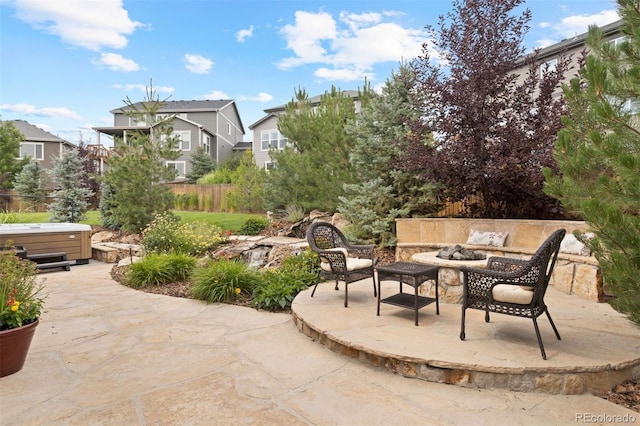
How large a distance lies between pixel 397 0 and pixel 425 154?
306 cm

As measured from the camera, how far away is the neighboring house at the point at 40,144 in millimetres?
24453

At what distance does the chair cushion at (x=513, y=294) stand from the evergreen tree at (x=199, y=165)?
22.2 meters

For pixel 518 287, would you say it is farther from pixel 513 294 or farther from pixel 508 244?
pixel 508 244

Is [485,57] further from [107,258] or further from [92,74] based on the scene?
[92,74]

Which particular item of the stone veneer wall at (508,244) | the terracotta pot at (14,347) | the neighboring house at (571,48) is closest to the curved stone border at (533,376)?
the stone veneer wall at (508,244)

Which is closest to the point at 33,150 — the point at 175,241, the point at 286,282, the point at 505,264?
the point at 175,241

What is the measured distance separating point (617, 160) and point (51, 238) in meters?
9.14

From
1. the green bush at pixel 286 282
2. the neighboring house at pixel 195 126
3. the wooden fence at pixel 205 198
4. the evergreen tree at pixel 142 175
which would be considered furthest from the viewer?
the neighboring house at pixel 195 126

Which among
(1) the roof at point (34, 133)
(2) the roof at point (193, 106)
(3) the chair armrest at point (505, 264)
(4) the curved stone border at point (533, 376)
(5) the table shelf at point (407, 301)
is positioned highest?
(2) the roof at point (193, 106)

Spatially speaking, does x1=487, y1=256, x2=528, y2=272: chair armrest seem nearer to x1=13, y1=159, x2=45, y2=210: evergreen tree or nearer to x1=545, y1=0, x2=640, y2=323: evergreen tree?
x1=545, y1=0, x2=640, y2=323: evergreen tree

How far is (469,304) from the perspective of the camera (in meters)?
3.04

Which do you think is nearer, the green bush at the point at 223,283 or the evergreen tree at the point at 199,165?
the green bush at the point at 223,283

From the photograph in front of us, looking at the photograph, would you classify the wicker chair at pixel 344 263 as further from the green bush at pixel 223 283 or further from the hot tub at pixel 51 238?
the hot tub at pixel 51 238

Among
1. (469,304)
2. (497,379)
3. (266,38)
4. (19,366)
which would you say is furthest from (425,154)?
(266,38)
